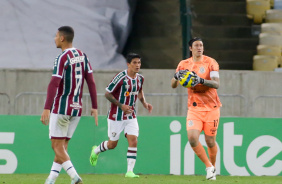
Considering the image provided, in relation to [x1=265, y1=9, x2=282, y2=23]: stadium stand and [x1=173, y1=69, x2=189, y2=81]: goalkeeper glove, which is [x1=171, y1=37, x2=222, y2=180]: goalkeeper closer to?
[x1=173, y1=69, x2=189, y2=81]: goalkeeper glove

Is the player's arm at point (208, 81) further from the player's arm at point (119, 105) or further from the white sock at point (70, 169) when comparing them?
the white sock at point (70, 169)

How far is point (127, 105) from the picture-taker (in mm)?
13852

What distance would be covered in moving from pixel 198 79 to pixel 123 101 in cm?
189

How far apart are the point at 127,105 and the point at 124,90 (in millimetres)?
242

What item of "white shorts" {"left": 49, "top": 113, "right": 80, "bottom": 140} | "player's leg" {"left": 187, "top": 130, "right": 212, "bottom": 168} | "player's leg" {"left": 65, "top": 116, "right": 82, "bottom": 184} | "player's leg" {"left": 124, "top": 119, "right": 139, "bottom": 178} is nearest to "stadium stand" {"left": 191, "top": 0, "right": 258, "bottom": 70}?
"player's leg" {"left": 124, "top": 119, "right": 139, "bottom": 178}

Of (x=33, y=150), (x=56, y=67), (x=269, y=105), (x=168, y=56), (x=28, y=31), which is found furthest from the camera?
(x=168, y=56)

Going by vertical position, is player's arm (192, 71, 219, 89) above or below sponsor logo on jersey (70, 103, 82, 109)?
above

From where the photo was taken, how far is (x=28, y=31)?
19.6 m

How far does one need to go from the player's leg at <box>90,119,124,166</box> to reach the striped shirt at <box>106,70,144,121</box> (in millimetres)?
111

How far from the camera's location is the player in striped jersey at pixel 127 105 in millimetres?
13766

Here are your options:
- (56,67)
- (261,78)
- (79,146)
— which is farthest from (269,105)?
(56,67)

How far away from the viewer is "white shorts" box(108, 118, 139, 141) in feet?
45.5

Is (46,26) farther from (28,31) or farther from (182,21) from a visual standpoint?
(182,21)

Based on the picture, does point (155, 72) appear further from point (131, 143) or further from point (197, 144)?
point (197, 144)
